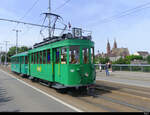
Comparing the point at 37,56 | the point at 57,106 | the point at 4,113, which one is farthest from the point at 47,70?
the point at 4,113

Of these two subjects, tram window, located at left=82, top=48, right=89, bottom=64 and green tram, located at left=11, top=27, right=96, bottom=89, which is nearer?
green tram, located at left=11, top=27, right=96, bottom=89

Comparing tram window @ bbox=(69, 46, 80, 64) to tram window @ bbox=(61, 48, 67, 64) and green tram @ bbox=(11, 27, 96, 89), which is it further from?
tram window @ bbox=(61, 48, 67, 64)

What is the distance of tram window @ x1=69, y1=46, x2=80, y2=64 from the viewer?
802 centimetres

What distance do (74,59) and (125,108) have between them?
345 centimetres

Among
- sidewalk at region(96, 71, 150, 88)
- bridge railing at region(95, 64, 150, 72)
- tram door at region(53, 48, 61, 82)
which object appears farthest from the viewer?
bridge railing at region(95, 64, 150, 72)

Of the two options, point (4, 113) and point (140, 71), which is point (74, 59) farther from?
point (140, 71)

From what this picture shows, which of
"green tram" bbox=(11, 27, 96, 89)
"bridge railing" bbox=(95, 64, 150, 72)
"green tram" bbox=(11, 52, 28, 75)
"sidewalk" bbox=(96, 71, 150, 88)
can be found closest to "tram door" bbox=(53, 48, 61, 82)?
"green tram" bbox=(11, 27, 96, 89)

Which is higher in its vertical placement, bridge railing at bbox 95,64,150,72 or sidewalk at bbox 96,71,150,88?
bridge railing at bbox 95,64,150,72

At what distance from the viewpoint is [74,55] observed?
8.15 metres

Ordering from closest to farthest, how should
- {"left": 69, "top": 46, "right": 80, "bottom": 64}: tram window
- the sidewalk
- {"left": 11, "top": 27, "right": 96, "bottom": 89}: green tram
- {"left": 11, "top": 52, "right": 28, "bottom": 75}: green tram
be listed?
{"left": 11, "top": 27, "right": 96, "bottom": 89}: green tram → {"left": 69, "top": 46, "right": 80, "bottom": 64}: tram window → the sidewalk → {"left": 11, "top": 52, "right": 28, "bottom": 75}: green tram

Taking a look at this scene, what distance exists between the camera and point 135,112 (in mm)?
5277

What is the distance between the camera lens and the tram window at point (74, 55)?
8.02 metres

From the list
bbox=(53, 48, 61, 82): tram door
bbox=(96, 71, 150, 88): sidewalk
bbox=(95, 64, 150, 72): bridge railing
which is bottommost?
bbox=(96, 71, 150, 88): sidewalk

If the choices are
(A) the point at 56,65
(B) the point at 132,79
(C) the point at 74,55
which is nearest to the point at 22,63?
(A) the point at 56,65
